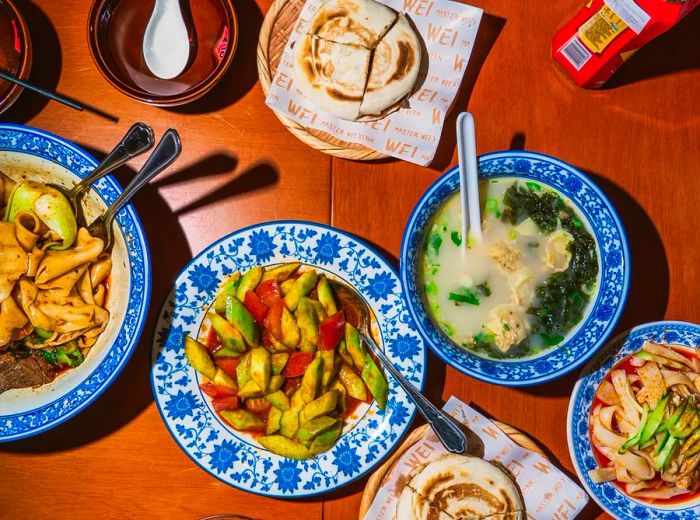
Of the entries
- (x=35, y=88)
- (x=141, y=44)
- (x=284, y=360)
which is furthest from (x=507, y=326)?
(x=35, y=88)

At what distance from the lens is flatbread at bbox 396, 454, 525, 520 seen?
5.74 feet

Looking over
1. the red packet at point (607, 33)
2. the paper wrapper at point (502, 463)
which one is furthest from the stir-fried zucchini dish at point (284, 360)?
the red packet at point (607, 33)

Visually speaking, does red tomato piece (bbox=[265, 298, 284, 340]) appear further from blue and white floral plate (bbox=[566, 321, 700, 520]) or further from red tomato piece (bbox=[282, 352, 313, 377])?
blue and white floral plate (bbox=[566, 321, 700, 520])

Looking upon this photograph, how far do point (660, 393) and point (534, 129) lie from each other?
0.83 metres

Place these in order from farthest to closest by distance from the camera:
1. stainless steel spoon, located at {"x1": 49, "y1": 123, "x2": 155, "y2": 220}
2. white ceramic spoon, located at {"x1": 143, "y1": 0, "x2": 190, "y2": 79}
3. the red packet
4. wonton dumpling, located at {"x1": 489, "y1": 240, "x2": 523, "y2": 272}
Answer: white ceramic spoon, located at {"x1": 143, "y1": 0, "x2": 190, "y2": 79}
wonton dumpling, located at {"x1": 489, "y1": 240, "x2": 523, "y2": 272}
stainless steel spoon, located at {"x1": 49, "y1": 123, "x2": 155, "y2": 220}
the red packet

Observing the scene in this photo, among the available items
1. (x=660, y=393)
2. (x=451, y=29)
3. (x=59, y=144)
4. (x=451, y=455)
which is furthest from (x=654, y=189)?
(x=59, y=144)

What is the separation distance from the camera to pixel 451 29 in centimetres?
182

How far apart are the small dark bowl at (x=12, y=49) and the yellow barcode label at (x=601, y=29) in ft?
5.06

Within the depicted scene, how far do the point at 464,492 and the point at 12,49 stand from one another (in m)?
1.78

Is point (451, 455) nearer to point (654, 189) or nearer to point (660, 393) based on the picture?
point (660, 393)

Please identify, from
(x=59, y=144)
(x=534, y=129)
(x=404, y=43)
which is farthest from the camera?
(x=534, y=129)

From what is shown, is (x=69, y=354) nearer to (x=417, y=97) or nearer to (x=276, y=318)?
(x=276, y=318)

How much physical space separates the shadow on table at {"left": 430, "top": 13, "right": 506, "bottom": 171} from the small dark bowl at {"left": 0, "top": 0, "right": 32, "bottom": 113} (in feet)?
3.90

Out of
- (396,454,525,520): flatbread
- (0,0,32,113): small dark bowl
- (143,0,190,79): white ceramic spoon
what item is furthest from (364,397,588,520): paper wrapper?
(0,0,32,113): small dark bowl
